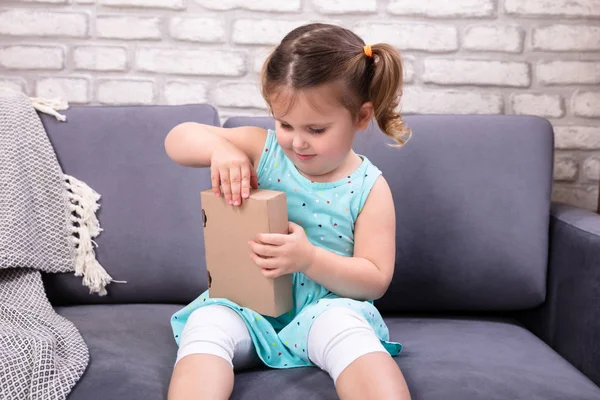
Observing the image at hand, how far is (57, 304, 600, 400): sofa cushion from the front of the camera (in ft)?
3.65

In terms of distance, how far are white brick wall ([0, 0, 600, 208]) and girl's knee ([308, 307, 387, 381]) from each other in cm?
87

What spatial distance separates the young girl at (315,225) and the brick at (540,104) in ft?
2.18

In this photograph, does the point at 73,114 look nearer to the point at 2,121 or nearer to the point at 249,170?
the point at 2,121

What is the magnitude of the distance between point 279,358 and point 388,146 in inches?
23.3

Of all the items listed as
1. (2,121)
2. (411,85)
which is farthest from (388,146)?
(2,121)

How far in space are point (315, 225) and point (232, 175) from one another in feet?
0.78

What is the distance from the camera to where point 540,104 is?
74.4 inches

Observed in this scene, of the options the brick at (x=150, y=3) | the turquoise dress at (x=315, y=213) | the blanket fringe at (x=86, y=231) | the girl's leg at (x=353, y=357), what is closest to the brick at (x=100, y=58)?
the brick at (x=150, y=3)

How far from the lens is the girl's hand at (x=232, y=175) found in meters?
1.17

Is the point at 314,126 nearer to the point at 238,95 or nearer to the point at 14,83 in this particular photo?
the point at 238,95

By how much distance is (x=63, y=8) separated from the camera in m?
1.85

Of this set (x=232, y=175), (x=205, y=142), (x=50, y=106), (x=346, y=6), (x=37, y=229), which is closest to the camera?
(x=232, y=175)

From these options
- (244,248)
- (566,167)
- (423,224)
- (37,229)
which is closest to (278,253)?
(244,248)

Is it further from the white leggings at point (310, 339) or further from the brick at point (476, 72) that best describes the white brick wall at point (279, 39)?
the white leggings at point (310, 339)
